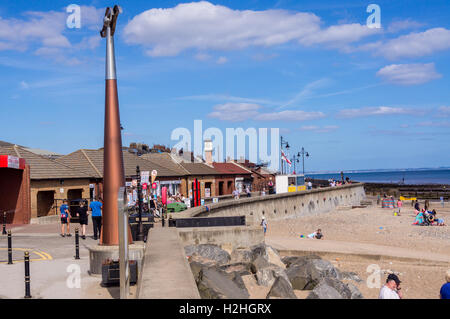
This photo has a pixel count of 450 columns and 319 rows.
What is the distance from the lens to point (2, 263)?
1260 centimetres

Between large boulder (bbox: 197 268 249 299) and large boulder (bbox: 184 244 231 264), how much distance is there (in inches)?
139

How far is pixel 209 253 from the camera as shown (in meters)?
13.3

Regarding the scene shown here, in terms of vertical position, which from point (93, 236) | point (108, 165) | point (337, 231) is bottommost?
point (337, 231)

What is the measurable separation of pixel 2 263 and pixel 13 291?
11.8 ft

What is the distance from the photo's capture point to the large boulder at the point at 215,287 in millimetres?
8469

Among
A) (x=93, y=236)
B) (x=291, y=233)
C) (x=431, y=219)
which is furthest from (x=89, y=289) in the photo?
(x=431, y=219)

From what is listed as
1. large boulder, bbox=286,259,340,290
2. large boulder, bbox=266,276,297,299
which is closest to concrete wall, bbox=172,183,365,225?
large boulder, bbox=286,259,340,290

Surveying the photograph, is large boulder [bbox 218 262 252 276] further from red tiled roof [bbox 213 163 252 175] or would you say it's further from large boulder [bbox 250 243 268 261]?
red tiled roof [bbox 213 163 252 175]

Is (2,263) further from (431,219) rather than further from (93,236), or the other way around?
(431,219)

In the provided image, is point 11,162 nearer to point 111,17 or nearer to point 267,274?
point 111,17

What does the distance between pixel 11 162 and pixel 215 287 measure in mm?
18260

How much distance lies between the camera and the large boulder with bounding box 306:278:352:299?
10312 mm

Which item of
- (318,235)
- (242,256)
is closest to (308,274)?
(242,256)
